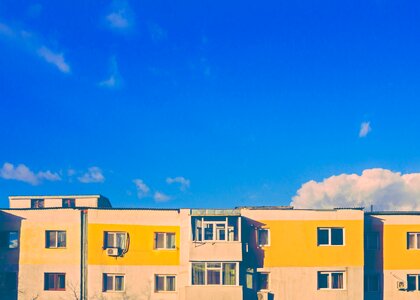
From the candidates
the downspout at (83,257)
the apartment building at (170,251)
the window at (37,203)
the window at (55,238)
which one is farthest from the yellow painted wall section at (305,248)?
the window at (37,203)

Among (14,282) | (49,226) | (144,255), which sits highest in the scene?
(49,226)

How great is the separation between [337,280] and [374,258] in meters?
3.70

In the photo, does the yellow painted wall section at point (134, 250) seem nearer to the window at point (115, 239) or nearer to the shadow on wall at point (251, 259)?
the window at point (115, 239)

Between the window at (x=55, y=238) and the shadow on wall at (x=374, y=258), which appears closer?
the window at (x=55, y=238)

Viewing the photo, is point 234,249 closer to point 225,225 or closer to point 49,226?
point 225,225

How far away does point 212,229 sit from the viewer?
105 feet

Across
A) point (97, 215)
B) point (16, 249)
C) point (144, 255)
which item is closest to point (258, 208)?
point (144, 255)

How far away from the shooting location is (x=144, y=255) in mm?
32469

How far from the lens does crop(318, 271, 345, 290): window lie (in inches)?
1283

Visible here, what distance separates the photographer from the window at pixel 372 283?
33809 millimetres

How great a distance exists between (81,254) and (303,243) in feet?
54.2

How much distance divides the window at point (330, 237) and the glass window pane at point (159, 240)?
38.5 ft

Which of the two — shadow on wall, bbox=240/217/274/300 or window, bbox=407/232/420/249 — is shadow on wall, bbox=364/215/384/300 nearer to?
window, bbox=407/232/420/249

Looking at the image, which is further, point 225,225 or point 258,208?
point 258,208
